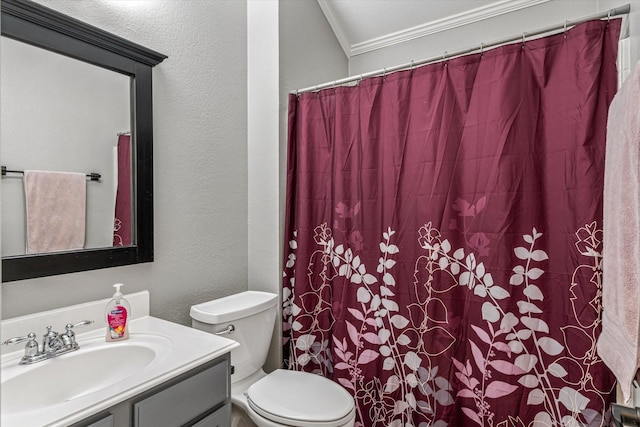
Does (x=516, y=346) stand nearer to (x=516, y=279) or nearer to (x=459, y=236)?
(x=516, y=279)

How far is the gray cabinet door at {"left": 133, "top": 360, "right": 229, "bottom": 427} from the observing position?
107 centimetres

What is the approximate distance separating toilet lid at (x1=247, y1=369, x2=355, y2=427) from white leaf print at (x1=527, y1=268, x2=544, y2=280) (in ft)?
2.92

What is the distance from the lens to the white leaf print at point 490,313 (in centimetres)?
150

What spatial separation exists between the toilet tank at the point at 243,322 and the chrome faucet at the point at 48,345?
517 millimetres

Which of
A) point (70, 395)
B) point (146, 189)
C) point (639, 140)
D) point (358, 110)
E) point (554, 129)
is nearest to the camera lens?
point (639, 140)

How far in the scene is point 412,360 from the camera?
5.56 ft

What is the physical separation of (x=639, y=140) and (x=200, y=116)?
1.72 metres

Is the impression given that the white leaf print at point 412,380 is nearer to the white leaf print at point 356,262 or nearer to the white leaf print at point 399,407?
the white leaf print at point 399,407

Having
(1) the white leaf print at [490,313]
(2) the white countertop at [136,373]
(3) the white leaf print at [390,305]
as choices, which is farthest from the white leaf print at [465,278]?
(2) the white countertop at [136,373]

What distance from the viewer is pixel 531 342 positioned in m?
1.44

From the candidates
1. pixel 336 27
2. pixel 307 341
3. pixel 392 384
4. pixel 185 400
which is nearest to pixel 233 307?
pixel 307 341

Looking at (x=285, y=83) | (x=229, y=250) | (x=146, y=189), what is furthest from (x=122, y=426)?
(x=285, y=83)

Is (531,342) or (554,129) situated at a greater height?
(554,129)

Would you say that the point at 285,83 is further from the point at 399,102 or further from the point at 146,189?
the point at 146,189
